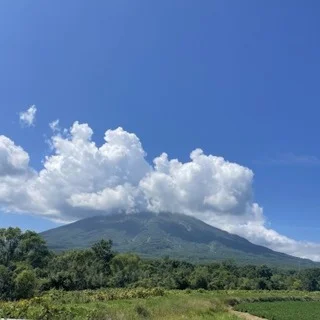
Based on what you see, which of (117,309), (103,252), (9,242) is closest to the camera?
(117,309)

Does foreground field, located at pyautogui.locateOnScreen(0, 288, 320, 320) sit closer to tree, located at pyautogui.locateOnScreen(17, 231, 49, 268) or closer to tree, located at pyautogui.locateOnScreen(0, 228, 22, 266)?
tree, located at pyautogui.locateOnScreen(17, 231, 49, 268)

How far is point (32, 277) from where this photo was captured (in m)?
46.4

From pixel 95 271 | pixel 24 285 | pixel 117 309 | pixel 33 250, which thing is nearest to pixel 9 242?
pixel 33 250

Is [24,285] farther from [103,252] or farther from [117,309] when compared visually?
[103,252]

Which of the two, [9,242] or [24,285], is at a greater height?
[9,242]

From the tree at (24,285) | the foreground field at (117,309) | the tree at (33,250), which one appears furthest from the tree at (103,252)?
the foreground field at (117,309)

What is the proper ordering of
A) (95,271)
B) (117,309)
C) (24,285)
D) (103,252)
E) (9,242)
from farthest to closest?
(103,252) → (9,242) → (95,271) → (24,285) → (117,309)

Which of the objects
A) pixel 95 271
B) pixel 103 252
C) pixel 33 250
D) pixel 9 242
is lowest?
pixel 95 271

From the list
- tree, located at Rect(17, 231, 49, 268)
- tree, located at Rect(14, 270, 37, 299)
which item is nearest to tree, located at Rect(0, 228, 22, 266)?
tree, located at Rect(17, 231, 49, 268)

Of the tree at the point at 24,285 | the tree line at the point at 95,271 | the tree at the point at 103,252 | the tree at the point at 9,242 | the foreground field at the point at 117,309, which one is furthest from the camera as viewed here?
the tree at the point at 103,252

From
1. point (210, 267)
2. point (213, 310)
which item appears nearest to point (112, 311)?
point (213, 310)

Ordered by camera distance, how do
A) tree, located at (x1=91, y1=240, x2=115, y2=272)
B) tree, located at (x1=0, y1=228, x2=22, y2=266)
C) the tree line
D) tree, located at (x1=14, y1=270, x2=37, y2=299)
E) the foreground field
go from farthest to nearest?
tree, located at (x1=91, y1=240, x2=115, y2=272), tree, located at (x1=0, y1=228, x2=22, y2=266), the tree line, tree, located at (x1=14, y1=270, x2=37, y2=299), the foreground field

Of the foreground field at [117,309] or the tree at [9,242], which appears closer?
the foreground field at [117,309]

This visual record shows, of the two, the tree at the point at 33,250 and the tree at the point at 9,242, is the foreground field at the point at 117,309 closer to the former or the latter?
the tree at the point at 33,250
